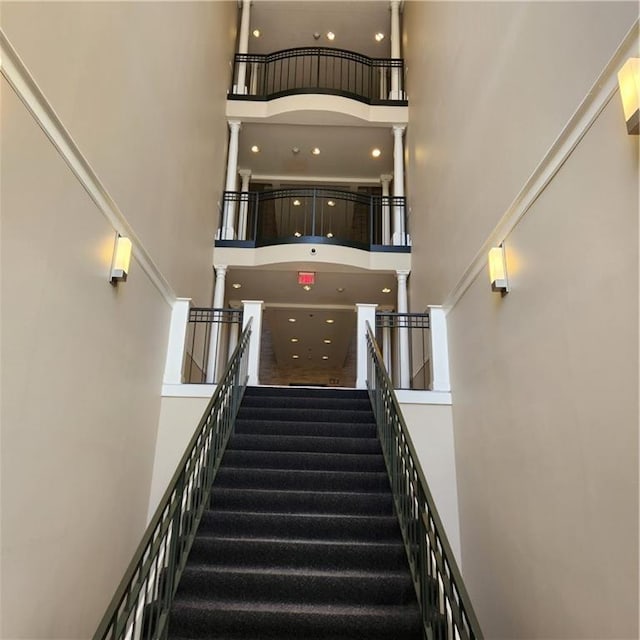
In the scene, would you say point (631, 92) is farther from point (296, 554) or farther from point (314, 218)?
point (314, 218)

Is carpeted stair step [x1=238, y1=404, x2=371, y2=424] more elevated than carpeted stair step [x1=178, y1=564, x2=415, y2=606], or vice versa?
carpeted stair step [x1=238, y1=404, x2=371, y2=424]

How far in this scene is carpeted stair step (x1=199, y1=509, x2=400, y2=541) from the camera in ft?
11.3

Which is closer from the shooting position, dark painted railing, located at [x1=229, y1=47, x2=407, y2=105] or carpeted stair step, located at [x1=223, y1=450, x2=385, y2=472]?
carpeted stair step, located at [x1=223, y1=450, x2=385, y2=472]

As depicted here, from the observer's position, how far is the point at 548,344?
2.66 m

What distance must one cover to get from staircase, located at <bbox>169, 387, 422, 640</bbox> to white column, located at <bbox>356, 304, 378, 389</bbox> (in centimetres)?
118

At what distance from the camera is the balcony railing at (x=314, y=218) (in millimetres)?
8016

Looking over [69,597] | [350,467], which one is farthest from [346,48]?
[69,597]

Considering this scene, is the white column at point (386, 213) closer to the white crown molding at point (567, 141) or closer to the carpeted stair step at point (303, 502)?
the white crown molding at point (567, 141)

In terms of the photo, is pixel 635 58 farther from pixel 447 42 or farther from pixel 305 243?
pixel 305 243

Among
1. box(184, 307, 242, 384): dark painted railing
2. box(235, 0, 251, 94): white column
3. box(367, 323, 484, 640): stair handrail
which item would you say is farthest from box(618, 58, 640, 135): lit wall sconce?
box(235, 0, 251, 94): white column

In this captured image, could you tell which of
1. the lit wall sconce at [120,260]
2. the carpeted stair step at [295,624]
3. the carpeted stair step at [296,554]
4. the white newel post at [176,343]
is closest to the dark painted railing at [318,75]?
the white newel post at [176,343]

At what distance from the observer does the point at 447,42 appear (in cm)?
566

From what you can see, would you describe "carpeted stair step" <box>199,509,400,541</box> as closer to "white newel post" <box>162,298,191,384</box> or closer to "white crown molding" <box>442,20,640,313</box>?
"white newel post" <box>162,298,191,384</box>

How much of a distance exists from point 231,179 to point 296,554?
6.90 meters
